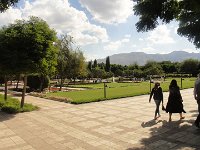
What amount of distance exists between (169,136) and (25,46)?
27.7 ft

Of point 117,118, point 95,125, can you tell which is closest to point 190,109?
point 117,118

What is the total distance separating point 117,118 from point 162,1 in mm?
5202

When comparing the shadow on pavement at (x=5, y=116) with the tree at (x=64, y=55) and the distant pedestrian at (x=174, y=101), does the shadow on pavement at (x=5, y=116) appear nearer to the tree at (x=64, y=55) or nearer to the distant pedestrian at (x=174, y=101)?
the distant pedestrian at (x=174, y=101)

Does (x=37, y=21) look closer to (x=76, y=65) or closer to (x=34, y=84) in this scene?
(x=34, y=84)

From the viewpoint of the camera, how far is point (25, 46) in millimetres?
13953

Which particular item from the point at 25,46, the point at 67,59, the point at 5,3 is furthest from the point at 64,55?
the point at 5,3

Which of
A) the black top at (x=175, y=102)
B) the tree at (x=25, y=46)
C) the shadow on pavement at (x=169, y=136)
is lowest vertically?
the shadow on pavement at (x=169, y=136)

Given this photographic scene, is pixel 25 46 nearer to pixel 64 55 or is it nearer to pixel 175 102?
pixel 175 102

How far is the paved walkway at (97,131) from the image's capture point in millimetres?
7996

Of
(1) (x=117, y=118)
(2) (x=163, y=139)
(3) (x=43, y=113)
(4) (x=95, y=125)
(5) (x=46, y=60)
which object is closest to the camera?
(2) (x=163, y=139)

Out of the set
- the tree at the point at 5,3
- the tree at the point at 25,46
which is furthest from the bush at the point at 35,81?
the tree at the point at 5,3

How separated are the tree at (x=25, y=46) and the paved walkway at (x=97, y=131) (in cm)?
237

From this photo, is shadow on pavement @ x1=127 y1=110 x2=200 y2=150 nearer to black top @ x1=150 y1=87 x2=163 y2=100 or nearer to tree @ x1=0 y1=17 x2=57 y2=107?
black top @ x1=150 y1=87 x2=163 y2=100

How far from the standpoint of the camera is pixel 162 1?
29.7ft
